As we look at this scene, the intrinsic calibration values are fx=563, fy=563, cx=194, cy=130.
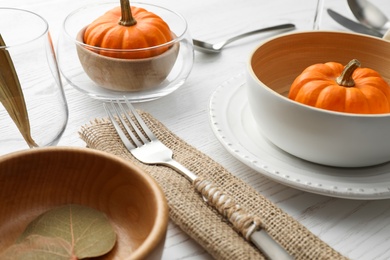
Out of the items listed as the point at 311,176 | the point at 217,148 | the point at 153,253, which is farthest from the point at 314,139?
the point at 153,253

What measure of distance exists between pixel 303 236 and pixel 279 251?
0.05 m

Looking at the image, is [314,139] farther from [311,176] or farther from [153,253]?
[153,253]

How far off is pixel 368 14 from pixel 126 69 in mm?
660

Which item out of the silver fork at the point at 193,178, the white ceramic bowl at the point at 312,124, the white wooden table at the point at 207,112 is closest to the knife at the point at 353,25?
the white wooden table at the point at 207,112

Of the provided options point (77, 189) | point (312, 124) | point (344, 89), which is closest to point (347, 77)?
point (344, 89)

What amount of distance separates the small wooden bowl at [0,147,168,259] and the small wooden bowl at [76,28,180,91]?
1.01 ft

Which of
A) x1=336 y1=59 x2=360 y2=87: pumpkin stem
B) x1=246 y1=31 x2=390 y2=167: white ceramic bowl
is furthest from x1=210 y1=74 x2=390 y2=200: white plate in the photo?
x1=336 y1=59 x2=360 y2=87: pumpkin stem

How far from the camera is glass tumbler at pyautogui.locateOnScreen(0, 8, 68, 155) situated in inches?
25.4

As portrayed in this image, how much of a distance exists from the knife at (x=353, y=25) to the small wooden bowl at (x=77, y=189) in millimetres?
812

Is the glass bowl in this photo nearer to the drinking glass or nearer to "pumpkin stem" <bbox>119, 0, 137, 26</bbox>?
"pumpkin stem" <bbox>119, 0, 137, 26</bbox>

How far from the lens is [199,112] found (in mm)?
902

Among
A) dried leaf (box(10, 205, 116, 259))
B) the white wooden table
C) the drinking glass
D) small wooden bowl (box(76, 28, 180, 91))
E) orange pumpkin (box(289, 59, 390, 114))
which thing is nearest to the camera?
dried leaf (box(10, 205, 116, 259))

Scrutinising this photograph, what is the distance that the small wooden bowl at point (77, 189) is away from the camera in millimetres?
566

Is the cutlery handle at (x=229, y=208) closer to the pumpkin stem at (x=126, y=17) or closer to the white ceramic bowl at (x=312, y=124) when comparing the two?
the white ceramic bowl at (x=312, y=124)
